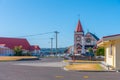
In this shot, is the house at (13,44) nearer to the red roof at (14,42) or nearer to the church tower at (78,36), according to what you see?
the red roof at (14,42)

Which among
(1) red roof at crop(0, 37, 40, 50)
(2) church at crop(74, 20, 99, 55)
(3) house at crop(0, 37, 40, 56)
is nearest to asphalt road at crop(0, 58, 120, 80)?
(3) house at crop(0, 37, 40, 56)

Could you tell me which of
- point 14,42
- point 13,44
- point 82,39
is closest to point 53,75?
point 13,44

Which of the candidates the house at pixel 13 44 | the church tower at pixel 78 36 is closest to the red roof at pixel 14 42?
the house at pixel 13 44

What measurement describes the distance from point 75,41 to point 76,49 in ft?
15.0

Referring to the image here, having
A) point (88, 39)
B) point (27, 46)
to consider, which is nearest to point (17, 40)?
point (27, 46)

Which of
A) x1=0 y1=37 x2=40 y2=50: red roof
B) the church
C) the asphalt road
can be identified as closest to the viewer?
the asphalt road

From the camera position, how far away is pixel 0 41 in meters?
109

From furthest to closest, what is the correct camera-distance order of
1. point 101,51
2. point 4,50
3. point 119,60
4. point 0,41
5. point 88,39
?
point 88,39 → point 0,41 → point 4,50 → point 101,51 → point 119,60

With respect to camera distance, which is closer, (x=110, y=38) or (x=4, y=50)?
(x=110, y=38)

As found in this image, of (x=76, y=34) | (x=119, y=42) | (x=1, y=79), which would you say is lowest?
(x=1, y=79)

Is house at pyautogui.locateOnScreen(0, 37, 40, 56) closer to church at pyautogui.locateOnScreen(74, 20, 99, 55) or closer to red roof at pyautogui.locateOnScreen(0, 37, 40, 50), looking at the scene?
red roof at pyautogui.locateOnScreen(0, 37, 40, 50)

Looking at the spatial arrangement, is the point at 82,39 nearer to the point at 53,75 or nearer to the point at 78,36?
the point at 78,36

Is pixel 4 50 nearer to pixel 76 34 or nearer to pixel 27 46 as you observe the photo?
pixel 27 46

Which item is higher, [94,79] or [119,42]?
[119,42]
